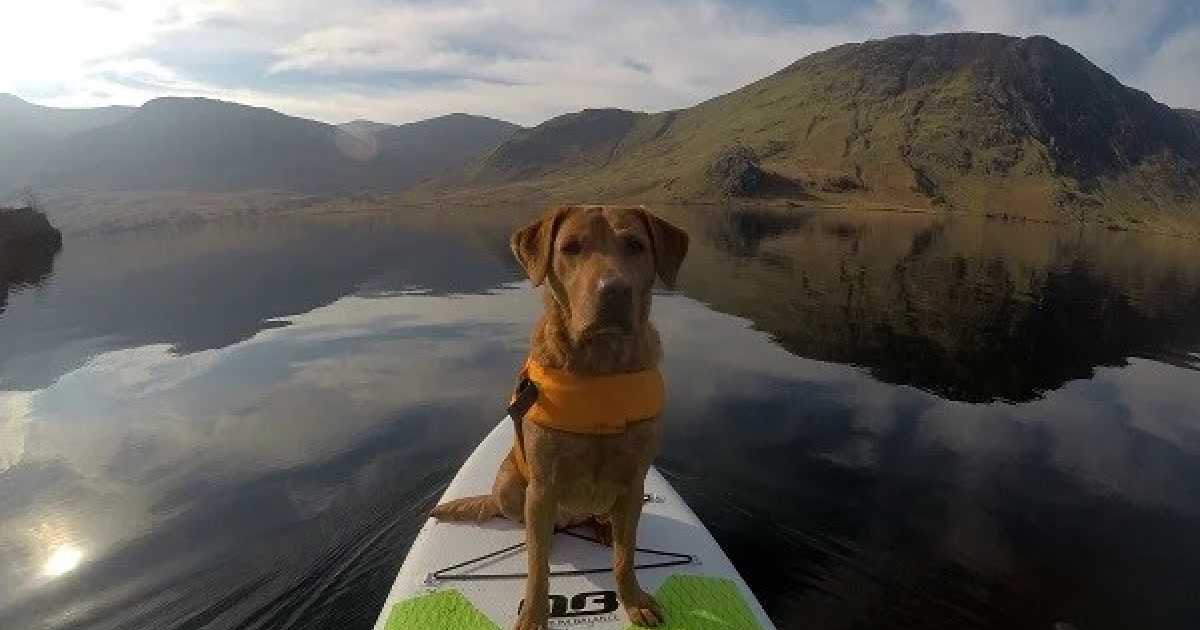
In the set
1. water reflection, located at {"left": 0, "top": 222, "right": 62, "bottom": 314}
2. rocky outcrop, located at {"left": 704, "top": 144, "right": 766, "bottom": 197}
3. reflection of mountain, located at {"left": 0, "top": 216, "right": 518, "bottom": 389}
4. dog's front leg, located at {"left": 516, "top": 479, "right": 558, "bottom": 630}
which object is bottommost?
water reflection, located at {"left": 0, "top": 222, "right": 62, "bottom": 314}

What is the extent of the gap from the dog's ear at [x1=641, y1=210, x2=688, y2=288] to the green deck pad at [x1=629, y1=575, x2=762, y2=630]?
3.77 m

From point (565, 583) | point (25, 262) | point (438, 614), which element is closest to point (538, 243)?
point (565, 583)

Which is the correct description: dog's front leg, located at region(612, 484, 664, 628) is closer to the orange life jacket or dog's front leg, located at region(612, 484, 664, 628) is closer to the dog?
the dog

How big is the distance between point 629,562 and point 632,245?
3414 mm

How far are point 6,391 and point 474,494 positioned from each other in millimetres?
21925

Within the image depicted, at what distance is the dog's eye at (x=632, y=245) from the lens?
18.9 ft

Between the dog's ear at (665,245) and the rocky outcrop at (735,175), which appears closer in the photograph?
the dog's ear at (665,245)

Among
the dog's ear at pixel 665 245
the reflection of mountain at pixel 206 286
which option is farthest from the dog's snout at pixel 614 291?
the reflection of mountain at pixel 206 286

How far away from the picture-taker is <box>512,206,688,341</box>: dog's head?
5.38m

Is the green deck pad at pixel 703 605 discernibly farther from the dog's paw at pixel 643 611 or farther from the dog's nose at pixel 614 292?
the dog's nose at pixel 614 292

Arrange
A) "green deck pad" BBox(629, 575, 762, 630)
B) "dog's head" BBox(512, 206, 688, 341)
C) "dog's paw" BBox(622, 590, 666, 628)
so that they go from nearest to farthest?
"dog's head" BBox(512, 206, 688, 341), "dog's paw" BBox(622, 590, 666, 628), "green deck pad" BBox(629, 575, 762, 630)

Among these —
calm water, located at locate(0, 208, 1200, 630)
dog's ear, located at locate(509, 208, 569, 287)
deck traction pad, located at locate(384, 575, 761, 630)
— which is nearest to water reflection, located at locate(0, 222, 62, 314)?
calm water, located at locate(0, 208, 1200, 630)

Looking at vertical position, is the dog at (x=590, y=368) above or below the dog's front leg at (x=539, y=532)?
above

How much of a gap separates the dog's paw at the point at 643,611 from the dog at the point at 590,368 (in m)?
1.06
